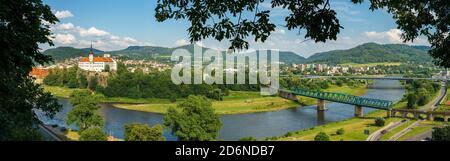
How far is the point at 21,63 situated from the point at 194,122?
48.6 feet

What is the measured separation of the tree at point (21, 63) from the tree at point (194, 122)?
13.5 m

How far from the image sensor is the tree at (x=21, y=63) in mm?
6507

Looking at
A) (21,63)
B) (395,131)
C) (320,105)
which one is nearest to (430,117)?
(395,131)

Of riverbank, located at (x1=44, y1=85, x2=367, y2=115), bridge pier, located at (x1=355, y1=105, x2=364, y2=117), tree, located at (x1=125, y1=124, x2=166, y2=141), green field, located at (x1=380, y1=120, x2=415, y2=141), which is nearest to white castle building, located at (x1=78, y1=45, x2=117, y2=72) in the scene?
riverbank, located at (x1=44, y1=85, x2=367, y2=115)

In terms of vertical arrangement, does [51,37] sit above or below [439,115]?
above

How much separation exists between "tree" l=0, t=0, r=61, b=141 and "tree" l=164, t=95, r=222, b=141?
13453 mm

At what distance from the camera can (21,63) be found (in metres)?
7.57

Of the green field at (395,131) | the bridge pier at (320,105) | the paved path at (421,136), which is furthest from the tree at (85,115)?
the bridge pier at (320,105)

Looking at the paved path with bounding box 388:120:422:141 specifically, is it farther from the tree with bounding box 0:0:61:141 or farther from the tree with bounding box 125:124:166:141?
the tree with bounding box 0:0:61:141

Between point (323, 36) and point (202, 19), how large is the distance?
1048 millimetres

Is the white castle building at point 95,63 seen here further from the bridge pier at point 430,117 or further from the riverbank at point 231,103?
the bridge pier at point 430,117
